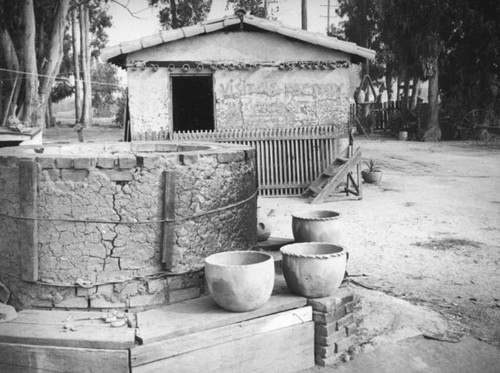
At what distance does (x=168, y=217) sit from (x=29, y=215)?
1.00 m

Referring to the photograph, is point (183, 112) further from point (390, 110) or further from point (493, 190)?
point (390, 110)

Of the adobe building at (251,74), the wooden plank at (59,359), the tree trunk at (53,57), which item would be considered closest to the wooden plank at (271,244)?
the wooden plank at (59,359)

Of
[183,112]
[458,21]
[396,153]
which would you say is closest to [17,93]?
[183,112]

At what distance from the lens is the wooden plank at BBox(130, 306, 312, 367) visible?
295 centimetres

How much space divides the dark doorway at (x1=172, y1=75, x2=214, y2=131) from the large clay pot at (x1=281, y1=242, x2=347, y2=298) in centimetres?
1254

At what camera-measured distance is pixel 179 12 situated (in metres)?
29.3

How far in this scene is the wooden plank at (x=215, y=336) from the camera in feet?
9.68

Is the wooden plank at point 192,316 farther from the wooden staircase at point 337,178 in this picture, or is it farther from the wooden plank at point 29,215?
the wooden staircase at point 337,178

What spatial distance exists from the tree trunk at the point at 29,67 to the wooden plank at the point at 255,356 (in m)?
13.5

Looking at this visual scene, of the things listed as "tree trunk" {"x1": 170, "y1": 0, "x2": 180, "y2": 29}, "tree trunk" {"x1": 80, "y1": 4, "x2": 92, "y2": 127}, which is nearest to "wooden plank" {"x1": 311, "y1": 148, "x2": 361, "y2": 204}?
"tree trunk" {"x1": 170, "y1": 0, "x2": 180, "y2": 29}

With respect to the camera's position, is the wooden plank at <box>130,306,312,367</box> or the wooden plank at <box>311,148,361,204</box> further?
the wooden plank at <box>311,148,361,204</box>

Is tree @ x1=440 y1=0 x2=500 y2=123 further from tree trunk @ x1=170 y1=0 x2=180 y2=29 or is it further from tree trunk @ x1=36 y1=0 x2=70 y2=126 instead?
tree trunk @ x1=170 y1=0 x2=180 y2=29

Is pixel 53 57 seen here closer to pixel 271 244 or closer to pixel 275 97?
pixel 275 97

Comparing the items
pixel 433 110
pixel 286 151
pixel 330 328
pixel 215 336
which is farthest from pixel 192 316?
pixel 433 110
